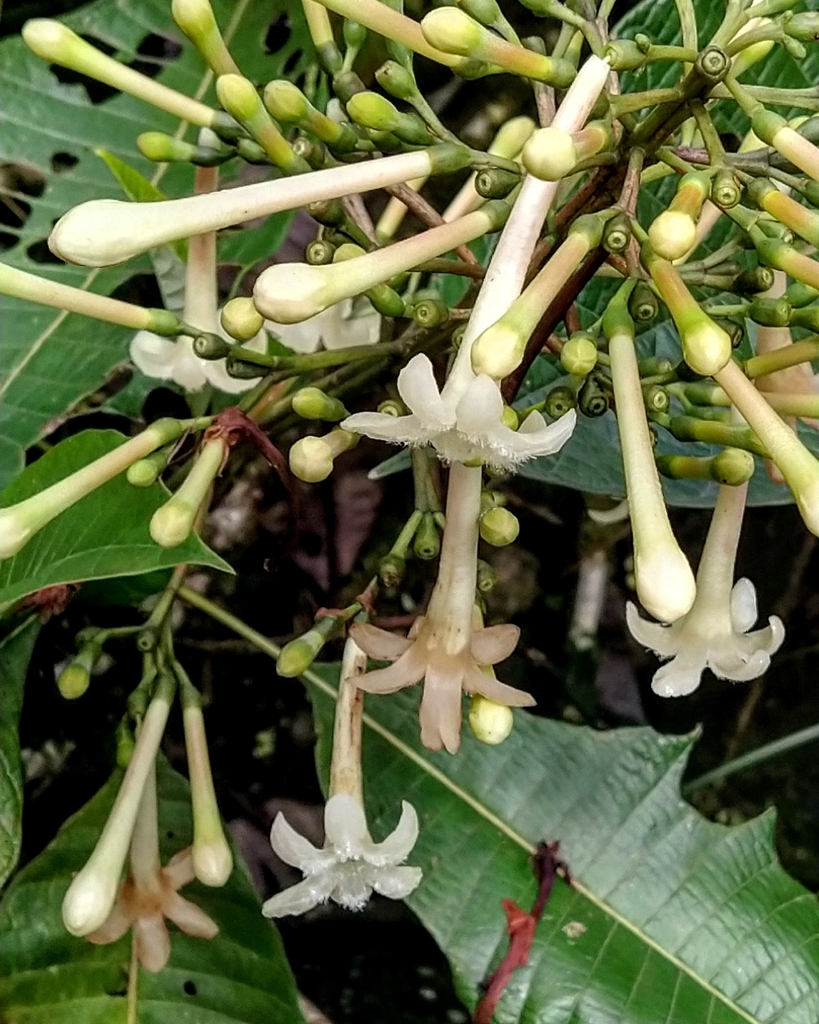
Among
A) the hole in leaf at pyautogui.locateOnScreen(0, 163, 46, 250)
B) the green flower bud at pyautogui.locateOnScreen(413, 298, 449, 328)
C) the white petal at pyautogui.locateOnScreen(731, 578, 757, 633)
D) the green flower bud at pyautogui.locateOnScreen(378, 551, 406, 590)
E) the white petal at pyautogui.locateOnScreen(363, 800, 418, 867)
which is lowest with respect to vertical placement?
the white petal at pyautogui.locateOnScreen(363, 800, 418, 867)

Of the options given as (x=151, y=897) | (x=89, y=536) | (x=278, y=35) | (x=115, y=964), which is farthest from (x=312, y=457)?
(x=278, y=35)

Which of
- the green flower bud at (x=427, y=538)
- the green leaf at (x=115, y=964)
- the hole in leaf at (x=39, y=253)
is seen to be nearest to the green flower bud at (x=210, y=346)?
the green flower bud at (x=427, y=538)

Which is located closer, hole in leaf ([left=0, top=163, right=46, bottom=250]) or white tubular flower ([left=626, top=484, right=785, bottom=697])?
white tubular flower ([left=626, top=484, right=785, bottom=697])

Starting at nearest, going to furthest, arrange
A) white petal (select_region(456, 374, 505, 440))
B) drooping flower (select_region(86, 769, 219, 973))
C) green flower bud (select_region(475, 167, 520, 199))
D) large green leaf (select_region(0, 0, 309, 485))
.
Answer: white petal (select_region(456, 374, 505, 440)) → green flower bud (select_region(475, 167, 520, 199)) → drooping flower (select_region(86, 769, 219, 973)) → large green leaf (select_region(0, 0, 309, 485))

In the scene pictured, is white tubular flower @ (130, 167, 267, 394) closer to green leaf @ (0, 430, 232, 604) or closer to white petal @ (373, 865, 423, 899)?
green leaf @ (0, 430, 232, 604)

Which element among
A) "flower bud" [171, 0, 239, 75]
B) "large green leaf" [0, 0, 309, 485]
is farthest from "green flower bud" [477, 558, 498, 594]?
"large green leaf" [0, 0, 309, 485]

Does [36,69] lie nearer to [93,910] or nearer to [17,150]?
[17,150]

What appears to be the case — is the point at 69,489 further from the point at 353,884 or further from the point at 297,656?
the point at 353,884

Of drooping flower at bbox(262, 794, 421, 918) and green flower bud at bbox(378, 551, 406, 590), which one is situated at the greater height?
green flower bud at bbox(378, 551, 406, 590)
